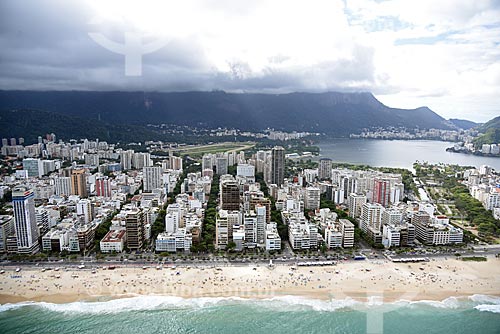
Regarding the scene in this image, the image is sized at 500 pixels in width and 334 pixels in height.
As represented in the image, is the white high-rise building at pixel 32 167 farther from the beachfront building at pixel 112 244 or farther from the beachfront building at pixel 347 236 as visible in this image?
the beachfront building at pixel 347 236

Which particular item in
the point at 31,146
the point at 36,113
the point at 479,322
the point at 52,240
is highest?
the point at 36,113

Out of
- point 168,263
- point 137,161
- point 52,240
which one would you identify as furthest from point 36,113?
point 168,263

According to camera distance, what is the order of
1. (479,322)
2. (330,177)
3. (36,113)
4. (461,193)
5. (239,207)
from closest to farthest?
(479,322) → (239,207) → (461,193) → (330,177) → (36,113)

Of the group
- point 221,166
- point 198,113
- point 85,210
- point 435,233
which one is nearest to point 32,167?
point 85,210

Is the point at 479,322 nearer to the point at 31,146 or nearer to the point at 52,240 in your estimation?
the point at 52,240

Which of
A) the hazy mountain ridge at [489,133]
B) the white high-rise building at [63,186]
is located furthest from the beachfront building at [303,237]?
the hazy mountain ridge at [489,133]

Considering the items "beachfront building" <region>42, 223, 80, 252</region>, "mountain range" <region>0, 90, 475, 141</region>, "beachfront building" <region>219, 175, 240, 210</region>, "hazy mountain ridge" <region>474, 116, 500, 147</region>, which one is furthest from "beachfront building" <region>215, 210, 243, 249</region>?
"hazy mountain ridge" <region>474, 116, 500, 147</region>

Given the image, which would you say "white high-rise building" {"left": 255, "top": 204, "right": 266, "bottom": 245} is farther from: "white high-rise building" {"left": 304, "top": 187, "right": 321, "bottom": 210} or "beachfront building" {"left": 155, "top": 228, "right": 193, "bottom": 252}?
"white high-rise building" {"left": 304, "top": 187, "right": 321, "bottom": 210}
